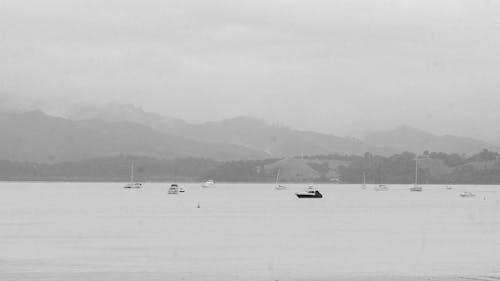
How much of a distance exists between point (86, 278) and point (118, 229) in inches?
2292

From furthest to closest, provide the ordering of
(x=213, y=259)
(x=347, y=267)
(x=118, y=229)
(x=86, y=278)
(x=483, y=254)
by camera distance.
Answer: (x=118, y=229)
(x=483, y=254)
(x=213, y=259)
(x=347, y=267)
(x=86, y=278)

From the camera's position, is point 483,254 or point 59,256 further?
point 483,254

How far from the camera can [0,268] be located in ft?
208

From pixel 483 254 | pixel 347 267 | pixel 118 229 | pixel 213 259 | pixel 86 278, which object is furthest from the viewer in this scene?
pixel 118 229

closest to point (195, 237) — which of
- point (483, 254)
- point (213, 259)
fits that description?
point (213, 259)

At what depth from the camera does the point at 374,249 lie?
280ft

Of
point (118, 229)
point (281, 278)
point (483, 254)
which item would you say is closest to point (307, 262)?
point (281, 278)

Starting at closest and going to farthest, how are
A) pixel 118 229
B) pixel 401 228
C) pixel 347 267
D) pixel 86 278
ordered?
pixel 86 278, pixel 347 267, pixel 118 229, pixel 401 228

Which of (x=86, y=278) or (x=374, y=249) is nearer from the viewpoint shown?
(x=86, y=278)

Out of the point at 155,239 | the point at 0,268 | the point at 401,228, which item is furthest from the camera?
the point at 401,228

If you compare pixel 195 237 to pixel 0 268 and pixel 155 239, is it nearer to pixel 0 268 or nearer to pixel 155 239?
pixel 155 239

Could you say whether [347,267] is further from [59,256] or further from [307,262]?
[59,256]

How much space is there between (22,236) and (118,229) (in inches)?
717

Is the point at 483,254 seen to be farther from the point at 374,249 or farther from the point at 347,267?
the point at 347,267
